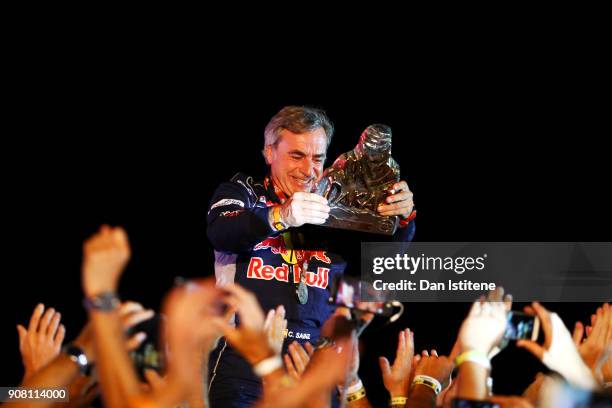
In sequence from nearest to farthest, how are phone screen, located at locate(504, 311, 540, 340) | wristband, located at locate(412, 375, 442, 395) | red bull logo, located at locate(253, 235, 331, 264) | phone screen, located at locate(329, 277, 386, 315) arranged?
1. phone screen, located at locate(504, 311, 540, 340)
2. phone screen, located at locate(329, 277, 386, 315)
3. wristband, located at locate(412, 375, 442, 395)
4. red bull logo, located at locate(253, 235, 331, 264)

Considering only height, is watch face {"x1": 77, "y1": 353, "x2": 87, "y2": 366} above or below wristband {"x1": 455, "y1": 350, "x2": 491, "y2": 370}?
below

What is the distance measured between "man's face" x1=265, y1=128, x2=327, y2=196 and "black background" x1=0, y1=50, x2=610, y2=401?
→ 42.9 inches

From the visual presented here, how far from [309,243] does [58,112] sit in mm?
1749

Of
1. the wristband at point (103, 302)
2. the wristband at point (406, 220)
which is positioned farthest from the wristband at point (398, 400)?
the wristband at point (103, 302)

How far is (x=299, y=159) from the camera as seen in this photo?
347 cm

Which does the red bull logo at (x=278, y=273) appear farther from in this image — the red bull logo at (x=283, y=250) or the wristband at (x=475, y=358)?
the wristband at (x=475, y=358)

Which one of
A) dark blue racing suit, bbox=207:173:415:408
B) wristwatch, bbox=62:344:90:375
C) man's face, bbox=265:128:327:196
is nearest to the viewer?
wristwatch, bbox=62:344:90:375

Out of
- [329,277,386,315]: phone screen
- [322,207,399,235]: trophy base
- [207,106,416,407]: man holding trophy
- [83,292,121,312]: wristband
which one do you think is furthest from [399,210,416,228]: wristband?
[83,292,121,312]: wristband

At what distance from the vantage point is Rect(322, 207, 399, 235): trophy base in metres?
3.21

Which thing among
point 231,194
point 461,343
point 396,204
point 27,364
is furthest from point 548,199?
point 27,364

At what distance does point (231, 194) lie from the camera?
11.0ft

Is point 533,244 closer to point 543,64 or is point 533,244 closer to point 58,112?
point 543,64
